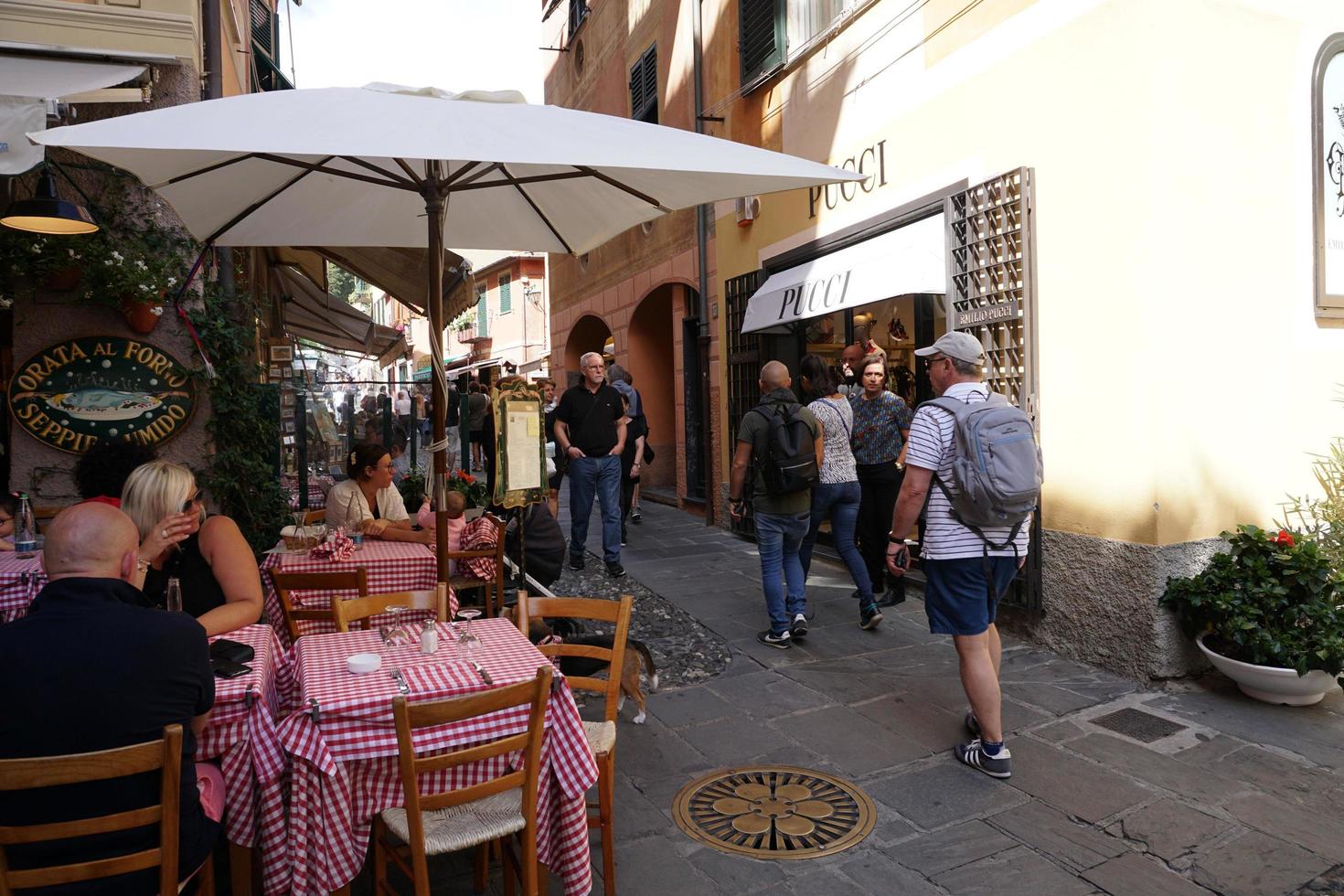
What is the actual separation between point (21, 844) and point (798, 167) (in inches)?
117

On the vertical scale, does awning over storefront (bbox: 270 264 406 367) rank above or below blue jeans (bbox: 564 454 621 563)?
above

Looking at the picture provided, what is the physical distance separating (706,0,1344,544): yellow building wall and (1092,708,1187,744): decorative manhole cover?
0.91 m

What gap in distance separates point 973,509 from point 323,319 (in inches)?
432

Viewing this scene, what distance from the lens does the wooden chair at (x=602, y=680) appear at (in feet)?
9.13

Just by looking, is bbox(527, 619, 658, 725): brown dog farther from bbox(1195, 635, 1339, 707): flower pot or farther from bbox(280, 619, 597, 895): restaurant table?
bbox(1195, 635, 1339, 707): flower pot

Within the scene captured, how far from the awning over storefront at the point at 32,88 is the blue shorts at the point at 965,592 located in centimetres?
458

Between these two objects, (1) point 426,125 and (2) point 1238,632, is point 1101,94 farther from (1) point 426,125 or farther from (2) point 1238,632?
(1) point 426,125

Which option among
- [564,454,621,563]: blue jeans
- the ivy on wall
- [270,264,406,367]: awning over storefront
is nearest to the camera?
the ivy on wall

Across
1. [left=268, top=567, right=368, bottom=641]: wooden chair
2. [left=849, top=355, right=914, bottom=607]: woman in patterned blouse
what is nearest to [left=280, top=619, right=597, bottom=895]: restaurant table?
[left=268, top=567, right=368, bottom=641]: wooden chair

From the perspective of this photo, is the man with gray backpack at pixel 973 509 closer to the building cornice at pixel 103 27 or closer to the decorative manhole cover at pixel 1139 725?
the decorative manhole cover at pixel 1139 725

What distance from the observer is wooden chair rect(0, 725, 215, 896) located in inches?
71.7

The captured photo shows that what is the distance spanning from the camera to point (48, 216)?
4.42 meters

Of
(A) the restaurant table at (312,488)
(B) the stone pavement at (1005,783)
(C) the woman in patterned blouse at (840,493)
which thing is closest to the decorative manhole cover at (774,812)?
(B) the stone pavement at (1005,783)

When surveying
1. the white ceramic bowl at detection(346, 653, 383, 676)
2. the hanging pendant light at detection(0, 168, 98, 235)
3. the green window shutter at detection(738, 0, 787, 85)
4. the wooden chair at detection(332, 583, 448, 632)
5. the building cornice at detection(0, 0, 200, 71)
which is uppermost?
the green window shutter at detection(738, 0, 787, 85)
